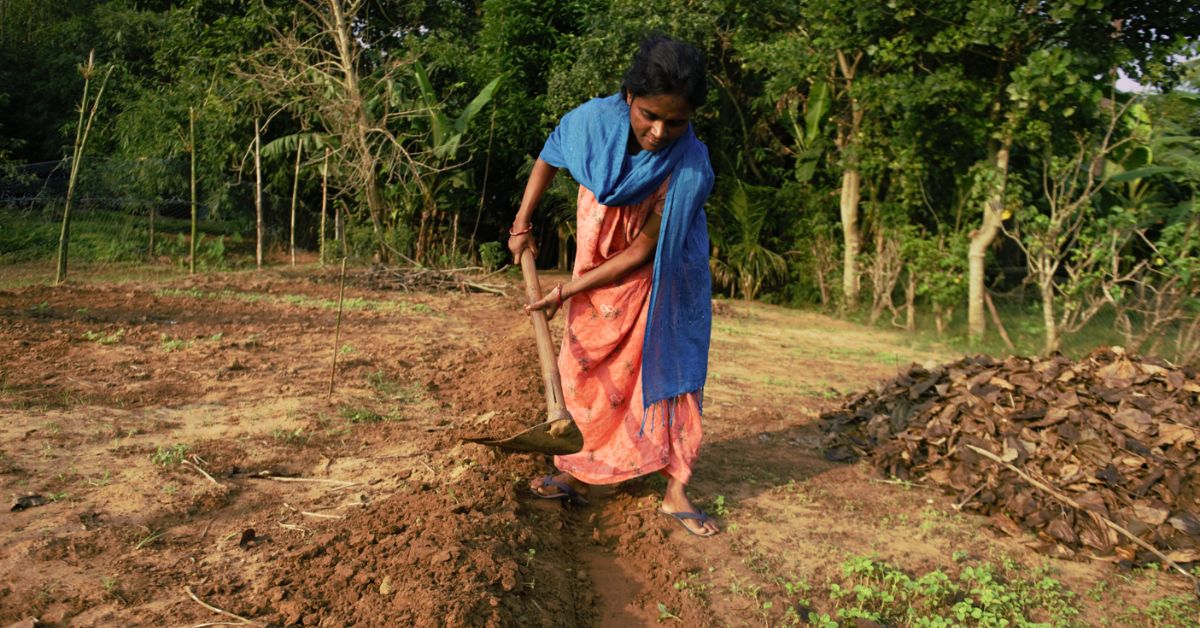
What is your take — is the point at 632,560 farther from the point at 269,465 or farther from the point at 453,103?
the point at 453,103

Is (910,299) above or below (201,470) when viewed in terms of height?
above

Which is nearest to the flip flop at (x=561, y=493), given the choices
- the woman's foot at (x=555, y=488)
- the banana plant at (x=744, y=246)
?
the woman's foot at (x=555, y=488)

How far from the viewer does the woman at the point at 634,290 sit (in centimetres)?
289

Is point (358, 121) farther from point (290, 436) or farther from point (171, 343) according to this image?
point (290, 436)

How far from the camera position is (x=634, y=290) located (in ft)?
10.2

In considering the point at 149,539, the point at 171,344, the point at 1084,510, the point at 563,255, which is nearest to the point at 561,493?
the point at 149,539

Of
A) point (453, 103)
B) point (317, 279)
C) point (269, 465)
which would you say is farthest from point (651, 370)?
point (453, 103)

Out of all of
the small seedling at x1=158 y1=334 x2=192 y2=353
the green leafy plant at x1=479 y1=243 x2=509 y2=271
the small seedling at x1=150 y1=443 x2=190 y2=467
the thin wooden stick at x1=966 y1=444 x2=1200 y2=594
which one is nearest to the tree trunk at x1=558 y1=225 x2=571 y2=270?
the green leafy plant at x1=479 y1=243 x2=509 y2=271

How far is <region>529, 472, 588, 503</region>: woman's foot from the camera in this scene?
3.36 meters

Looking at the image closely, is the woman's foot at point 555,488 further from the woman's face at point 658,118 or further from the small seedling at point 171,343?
the small seedling at point 171,343

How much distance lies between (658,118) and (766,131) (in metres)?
9.46

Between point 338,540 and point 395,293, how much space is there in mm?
6879

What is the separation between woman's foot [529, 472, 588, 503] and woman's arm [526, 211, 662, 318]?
0.77 m

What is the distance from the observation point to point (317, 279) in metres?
9.51
